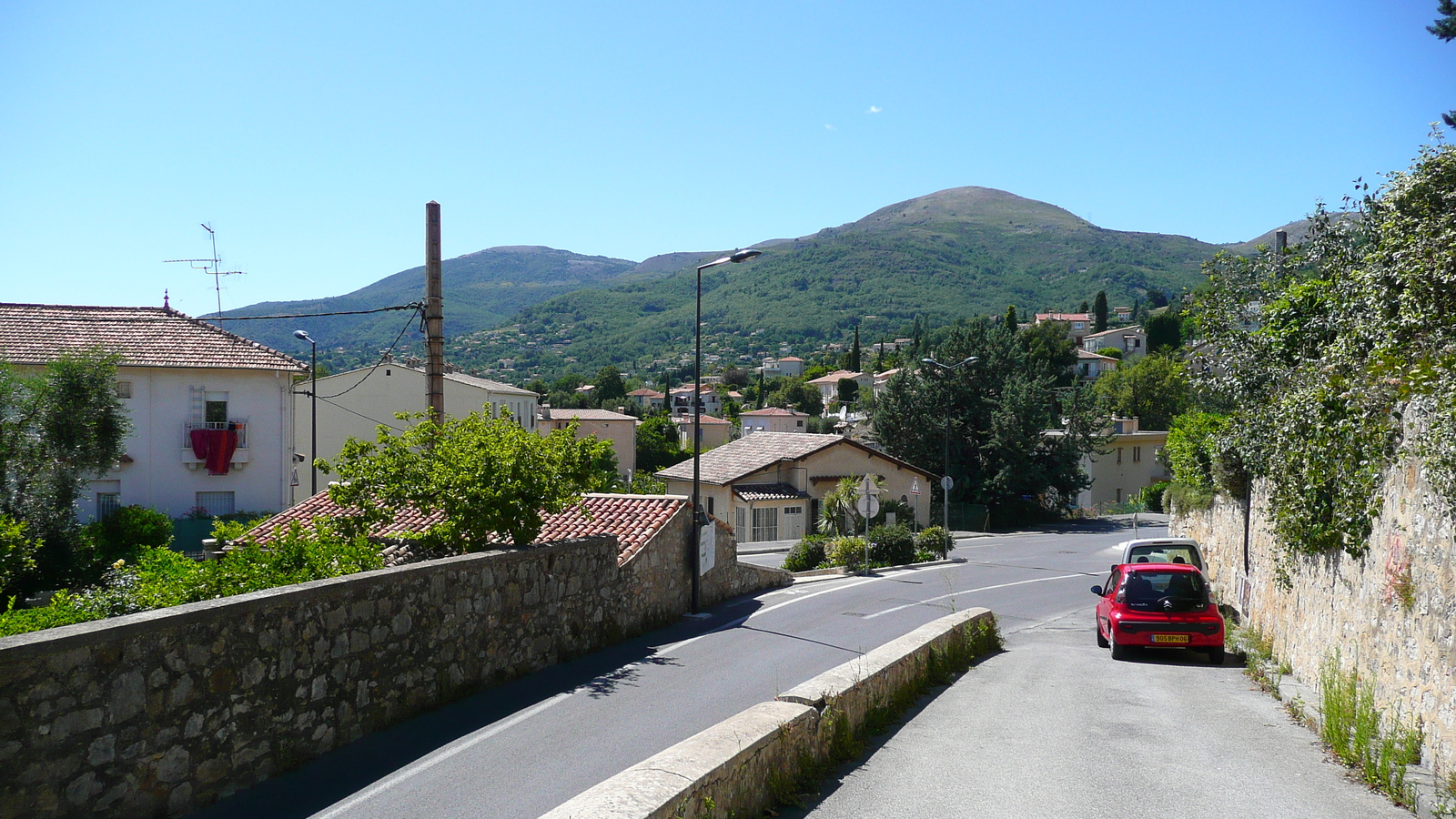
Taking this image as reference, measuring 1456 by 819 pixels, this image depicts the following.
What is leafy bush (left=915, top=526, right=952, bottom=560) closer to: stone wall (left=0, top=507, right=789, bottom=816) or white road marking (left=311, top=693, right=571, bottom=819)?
stone wall (left=0, top=507, right=789, bottom=816)

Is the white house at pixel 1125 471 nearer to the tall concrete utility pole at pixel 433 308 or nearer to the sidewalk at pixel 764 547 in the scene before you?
the sidewalk at pixel 764 547

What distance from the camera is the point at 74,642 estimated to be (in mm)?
5809

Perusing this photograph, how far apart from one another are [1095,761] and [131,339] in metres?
38.7

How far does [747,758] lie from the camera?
5379 mm

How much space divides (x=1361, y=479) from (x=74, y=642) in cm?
1067

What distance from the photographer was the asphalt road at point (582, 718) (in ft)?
23.4

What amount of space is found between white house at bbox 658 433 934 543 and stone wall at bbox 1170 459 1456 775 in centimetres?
3103

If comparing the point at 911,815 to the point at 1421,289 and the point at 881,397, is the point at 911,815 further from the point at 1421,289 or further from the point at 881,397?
the point at 881,397

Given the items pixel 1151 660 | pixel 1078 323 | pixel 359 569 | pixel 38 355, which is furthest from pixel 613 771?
pixel 1078 323

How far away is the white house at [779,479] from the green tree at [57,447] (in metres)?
24.1

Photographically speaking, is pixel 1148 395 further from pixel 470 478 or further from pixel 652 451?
pixel 470 478

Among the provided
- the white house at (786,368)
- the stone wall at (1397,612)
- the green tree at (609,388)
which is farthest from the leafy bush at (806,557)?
the white house at (786,368)

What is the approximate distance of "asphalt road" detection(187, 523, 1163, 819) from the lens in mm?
7125

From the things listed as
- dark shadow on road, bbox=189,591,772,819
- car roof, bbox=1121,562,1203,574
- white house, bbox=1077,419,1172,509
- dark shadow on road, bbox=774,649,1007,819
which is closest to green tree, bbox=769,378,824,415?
white house, bbox=1077,419,1172,509
